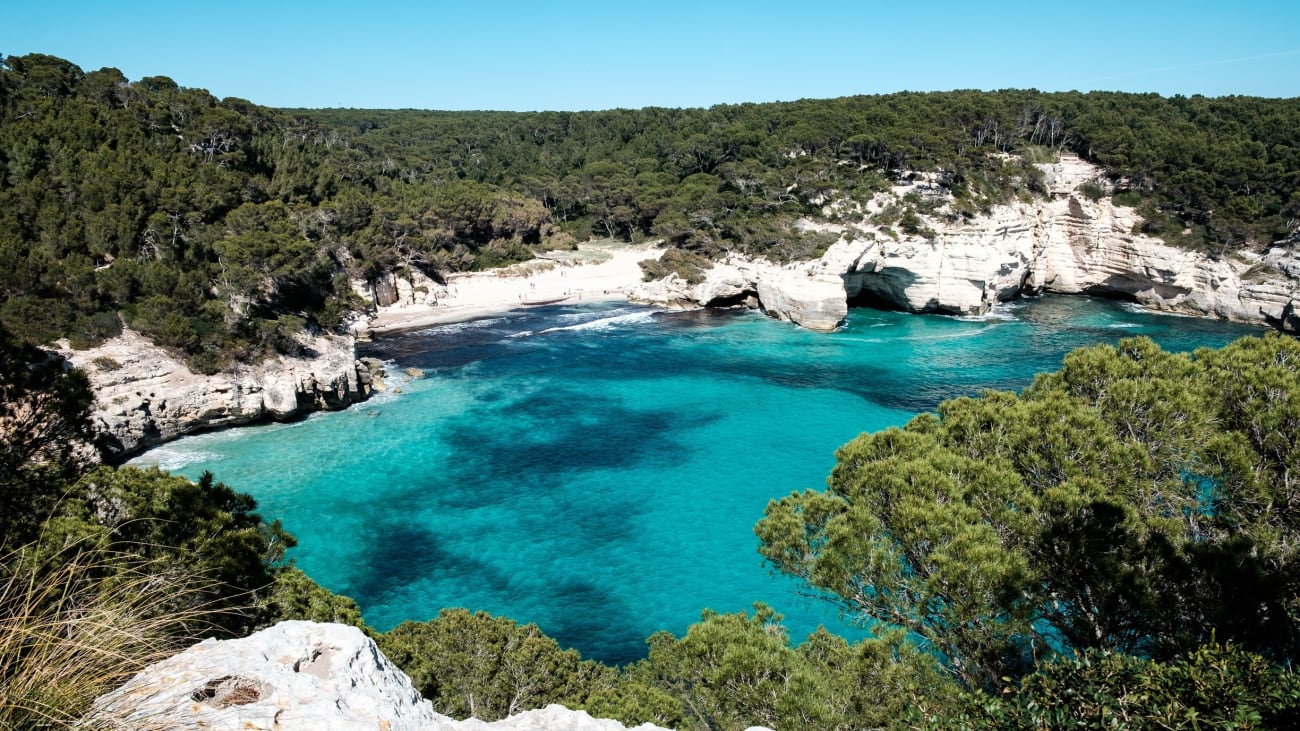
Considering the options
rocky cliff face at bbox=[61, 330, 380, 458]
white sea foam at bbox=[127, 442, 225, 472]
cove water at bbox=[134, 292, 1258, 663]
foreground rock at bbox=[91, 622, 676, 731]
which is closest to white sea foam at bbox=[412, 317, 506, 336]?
cove water at bbox=[134, 292, 1258, 663]

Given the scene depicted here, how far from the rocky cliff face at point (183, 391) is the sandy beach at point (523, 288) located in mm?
13740

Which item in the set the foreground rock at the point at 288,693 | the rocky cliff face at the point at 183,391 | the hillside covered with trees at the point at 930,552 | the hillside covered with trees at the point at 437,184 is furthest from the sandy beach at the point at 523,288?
the foreground rock at the point at 288,693

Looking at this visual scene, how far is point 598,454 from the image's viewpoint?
2728 cm

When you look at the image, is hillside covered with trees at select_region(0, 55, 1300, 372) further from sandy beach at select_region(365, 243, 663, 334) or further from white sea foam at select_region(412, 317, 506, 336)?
white sea foam at select_region(412, 317, 506, 336)

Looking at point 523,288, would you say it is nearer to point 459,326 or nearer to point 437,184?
point 459,326

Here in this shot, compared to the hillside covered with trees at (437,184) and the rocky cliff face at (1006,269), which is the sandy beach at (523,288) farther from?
the rocky cliff face at (1006,269)

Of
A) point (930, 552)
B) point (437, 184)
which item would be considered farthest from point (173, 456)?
point (437, 184)

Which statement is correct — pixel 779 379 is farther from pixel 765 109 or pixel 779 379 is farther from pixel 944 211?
pixel 765 109

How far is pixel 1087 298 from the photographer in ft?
166

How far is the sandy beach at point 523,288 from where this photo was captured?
157 feet

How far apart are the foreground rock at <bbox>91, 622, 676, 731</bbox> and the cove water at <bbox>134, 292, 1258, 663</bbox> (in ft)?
35.9

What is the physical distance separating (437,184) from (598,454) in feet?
161

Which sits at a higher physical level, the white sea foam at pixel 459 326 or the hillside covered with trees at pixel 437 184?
the hillside covered with trees at pixel 437 184

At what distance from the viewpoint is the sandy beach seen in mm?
47750
